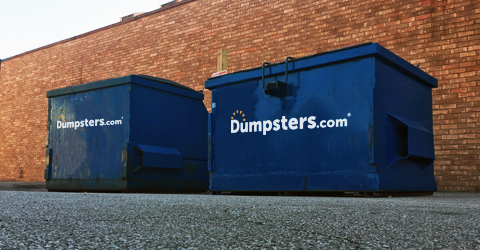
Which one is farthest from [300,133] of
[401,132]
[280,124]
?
[401,132]

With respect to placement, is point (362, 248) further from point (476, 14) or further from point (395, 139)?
point (476, 14)

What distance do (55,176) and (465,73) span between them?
603 cm

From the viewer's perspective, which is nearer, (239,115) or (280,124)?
(280,124)

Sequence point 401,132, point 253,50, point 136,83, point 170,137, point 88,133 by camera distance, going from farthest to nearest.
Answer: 1. point 253,50
2. point 170,137
3. point 88,133
4. point 136,83
5. point 401,132

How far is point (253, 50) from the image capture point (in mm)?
8211

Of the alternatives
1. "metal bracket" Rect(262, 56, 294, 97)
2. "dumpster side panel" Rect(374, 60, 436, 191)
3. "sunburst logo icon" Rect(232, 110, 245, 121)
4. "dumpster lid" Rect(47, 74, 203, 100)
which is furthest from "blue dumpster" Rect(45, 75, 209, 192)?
"dumpster side panel" Rect(374, 60, 436, 191)

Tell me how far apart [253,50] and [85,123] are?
395 cm

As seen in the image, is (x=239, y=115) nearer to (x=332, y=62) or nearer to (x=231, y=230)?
(x=332, y=62)

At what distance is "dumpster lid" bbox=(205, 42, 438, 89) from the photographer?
12.3ft

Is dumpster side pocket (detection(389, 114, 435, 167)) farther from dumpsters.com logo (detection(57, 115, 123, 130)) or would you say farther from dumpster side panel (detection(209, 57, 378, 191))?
dumpsters.com logo (detection(57, 115, 123, 130))

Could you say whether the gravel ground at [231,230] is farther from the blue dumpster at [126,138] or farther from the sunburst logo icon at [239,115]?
the blue dumpster at [126,138]

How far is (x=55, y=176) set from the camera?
554 cm

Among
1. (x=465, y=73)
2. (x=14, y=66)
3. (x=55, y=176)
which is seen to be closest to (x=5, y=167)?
(x=14, y=66)

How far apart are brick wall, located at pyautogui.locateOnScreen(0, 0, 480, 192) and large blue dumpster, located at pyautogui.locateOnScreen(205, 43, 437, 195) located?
1.58m
